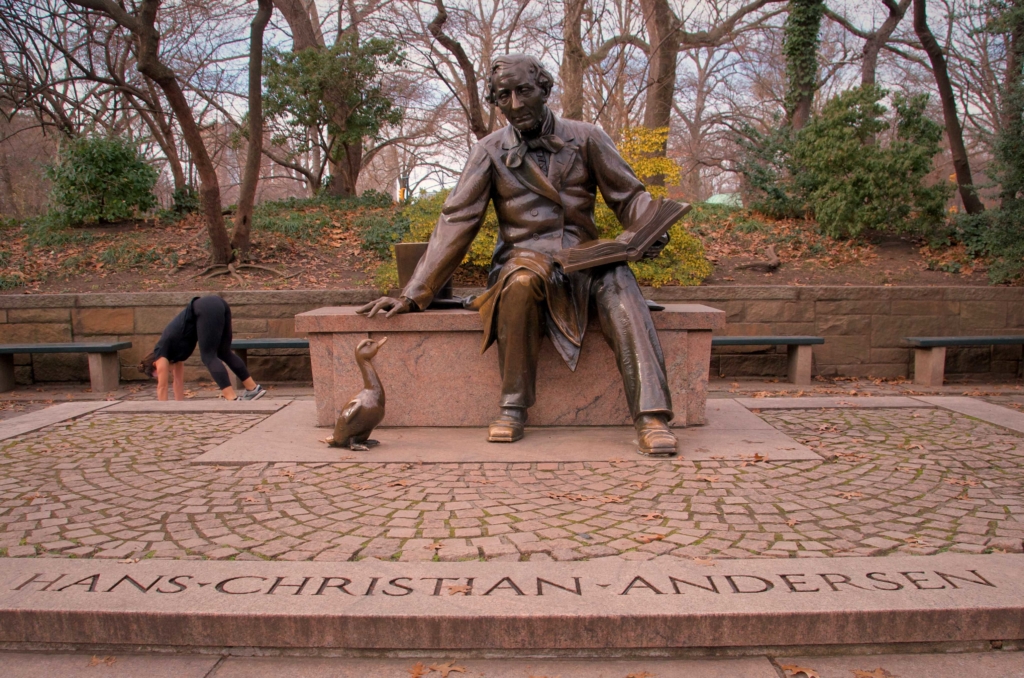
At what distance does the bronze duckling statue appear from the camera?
13.8 feet

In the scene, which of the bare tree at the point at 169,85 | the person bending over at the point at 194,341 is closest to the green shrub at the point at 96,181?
the bare tree at the point at 169,85

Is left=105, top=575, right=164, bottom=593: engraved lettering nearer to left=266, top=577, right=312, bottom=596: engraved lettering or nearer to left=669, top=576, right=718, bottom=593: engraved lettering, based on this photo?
left=266, top=577, right=312, bottom=596: engraved lettering

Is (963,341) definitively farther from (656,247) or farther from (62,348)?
(62,348)

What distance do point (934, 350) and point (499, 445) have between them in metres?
6.42

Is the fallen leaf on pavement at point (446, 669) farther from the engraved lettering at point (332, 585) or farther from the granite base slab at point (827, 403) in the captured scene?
the granite base slab at point (827, 403)

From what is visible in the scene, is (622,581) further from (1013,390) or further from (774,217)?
(774,217)

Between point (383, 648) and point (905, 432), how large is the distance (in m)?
3.67

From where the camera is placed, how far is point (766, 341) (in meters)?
8.61

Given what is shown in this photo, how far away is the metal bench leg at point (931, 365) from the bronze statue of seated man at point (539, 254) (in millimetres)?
5660

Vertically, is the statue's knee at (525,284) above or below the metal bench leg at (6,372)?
above

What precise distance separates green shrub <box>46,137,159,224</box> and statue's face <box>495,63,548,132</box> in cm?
993

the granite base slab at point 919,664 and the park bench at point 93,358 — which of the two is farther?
the park bench at point 93,358

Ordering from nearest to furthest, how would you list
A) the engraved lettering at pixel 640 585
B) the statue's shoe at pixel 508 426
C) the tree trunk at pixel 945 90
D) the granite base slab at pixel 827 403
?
the engraved lettering at pixel 640 585
the statue's shoe at pixel 508 426
the granite base slab at pixel 827 403
the tree trunk at pixel 945 90

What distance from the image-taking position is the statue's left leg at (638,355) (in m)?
4.06
